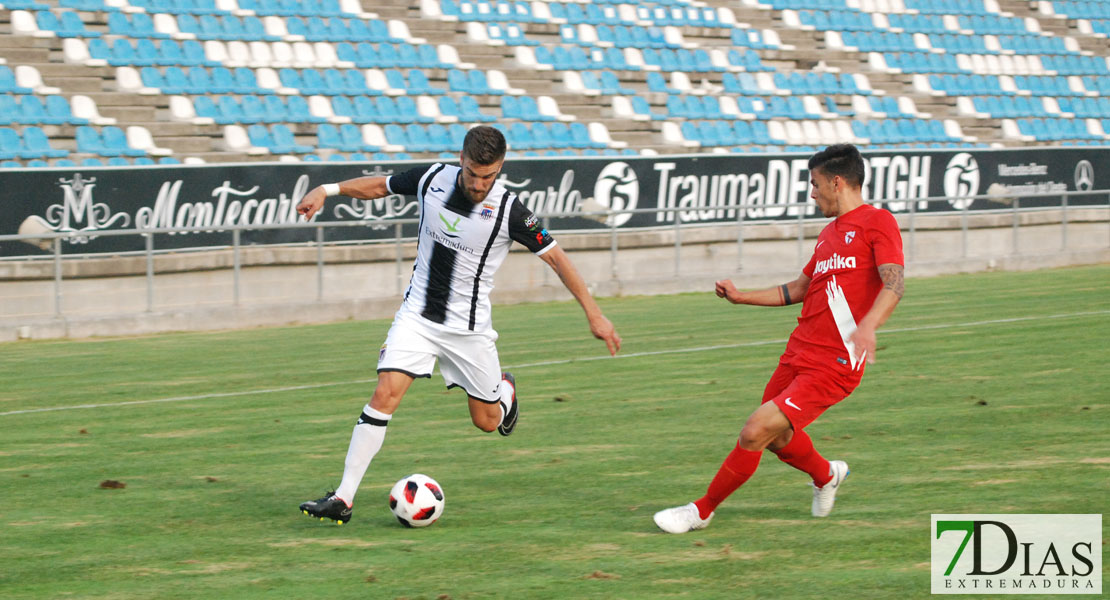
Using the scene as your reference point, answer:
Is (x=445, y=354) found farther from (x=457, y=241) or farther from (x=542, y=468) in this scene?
(x=542, y=468)

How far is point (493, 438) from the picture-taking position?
33.2 feet

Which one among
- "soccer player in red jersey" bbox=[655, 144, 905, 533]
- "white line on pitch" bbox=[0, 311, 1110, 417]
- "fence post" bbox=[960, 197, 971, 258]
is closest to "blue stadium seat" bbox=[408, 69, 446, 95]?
"fence post" bbox=[960, 197, 971, 258]

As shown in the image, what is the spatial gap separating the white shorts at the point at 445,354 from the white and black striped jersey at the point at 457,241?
70 mm

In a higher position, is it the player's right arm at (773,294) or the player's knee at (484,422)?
the player's right arm at (773,294)

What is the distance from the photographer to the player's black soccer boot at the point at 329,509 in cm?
713

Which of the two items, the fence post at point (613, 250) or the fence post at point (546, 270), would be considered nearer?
the fence post at point (546, 270)

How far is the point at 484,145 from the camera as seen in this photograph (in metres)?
7.01

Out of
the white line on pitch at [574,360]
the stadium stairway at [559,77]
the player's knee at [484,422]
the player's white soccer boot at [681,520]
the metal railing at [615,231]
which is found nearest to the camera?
the player's white soccer boot at [681,520]

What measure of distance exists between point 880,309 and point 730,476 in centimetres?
113

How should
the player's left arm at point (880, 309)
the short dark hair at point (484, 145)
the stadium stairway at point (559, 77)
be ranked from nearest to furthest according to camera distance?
the player's left arm at point (880, 309)
the short dark hair at point (484, 145)
the stadium stairway at point (559, 77)

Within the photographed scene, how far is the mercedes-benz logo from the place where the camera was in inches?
1243

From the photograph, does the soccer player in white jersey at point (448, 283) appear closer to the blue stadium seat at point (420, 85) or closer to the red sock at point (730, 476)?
the red sock at point (730, 476)

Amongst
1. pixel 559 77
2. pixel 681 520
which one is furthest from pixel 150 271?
pixel 681 520

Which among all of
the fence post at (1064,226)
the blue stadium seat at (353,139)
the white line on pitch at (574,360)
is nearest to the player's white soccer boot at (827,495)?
the white line on pitch at (574,360)
